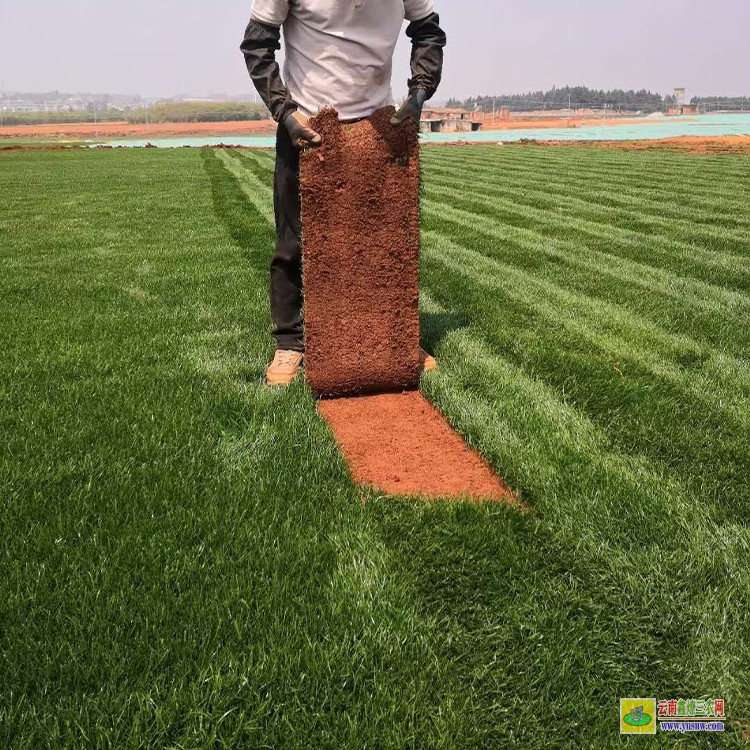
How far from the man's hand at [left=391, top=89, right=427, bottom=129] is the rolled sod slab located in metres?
0.04

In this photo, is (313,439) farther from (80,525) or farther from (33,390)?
(33,390)

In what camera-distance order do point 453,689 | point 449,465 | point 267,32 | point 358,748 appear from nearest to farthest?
point 358,748 → point 453,689 → point 449,465 → point 267,32

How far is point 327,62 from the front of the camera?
337 cm

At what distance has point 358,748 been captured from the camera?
1.52 metres

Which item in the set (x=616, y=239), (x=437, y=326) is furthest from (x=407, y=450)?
(x=616, y=239)

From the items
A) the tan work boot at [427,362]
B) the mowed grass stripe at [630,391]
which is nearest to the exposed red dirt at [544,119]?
the mowed grass stripe at [630,391]

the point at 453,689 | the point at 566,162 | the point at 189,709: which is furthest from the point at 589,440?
the point at 566,162

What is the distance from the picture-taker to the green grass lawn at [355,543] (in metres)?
1.62

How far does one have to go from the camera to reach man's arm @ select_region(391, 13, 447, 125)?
11.6 ft

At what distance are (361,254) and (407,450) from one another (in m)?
1.12

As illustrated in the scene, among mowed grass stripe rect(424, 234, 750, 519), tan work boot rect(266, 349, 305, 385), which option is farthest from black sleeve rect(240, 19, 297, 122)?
mowed grass stripe rect(424, 234, 750, 519)

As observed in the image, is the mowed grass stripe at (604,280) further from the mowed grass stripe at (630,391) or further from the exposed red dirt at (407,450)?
the exposed red dirt at (407,450)

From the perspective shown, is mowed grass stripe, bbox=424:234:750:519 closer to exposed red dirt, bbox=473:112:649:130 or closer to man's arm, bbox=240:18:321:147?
man's arm, bbox=240:18:321:147

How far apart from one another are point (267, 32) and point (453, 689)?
312cm
